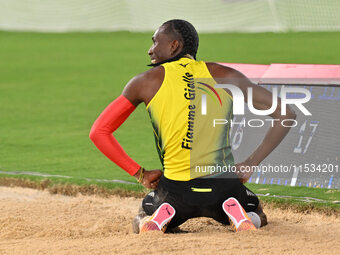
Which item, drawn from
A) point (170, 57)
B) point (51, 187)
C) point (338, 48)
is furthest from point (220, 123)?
point (338, 48)

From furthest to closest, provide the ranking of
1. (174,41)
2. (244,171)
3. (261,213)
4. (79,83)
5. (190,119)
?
(79,83), (261,213), (244,171), (174,41), (190,119)

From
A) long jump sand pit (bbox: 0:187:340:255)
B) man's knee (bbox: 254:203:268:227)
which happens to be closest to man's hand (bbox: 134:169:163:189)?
long jump sand pit (bbox: 0:187:340:255)

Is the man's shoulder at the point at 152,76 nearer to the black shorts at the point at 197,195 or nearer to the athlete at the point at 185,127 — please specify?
the athlete at the point at 185,127

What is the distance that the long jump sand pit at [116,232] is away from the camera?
459cm

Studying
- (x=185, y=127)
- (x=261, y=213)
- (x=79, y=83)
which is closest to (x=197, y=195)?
(x=185, y=127)

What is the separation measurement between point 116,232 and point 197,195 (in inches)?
38.9

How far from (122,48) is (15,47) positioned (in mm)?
3326

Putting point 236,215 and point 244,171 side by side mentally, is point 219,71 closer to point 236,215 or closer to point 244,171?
point 244,171

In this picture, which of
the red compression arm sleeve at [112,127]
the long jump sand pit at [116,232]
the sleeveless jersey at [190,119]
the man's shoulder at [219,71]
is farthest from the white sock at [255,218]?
the man's shoulder at [219,71]

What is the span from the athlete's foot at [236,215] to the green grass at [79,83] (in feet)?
7.74

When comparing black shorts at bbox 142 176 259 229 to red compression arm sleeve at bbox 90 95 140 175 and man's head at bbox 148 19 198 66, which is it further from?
man's head at bbox 148 19 198 66

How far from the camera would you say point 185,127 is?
4949 mm

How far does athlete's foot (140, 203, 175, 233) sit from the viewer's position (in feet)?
16.3

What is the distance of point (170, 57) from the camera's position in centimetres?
507
